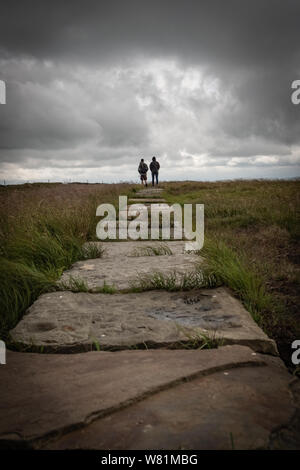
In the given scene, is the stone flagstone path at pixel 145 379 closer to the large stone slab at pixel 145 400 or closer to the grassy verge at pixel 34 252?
the large stone slab at pixel 145 400

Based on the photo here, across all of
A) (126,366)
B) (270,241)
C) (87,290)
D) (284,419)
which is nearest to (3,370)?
(126,366)

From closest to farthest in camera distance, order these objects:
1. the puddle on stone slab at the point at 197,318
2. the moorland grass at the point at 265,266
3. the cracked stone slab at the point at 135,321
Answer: the cracked stone slab at the point at 135,321, the puddle on stone slab at the point at 197,318, the moorland grass at the point at 265,266

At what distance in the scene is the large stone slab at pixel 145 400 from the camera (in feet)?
2.68

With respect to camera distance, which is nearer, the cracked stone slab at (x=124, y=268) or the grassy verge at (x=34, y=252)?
the grassy verge at (x=34, y=252)

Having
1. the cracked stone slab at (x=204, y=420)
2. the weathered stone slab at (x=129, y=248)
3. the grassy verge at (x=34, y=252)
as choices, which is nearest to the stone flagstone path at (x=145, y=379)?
the cracked stone slab at (x=204, y=420)

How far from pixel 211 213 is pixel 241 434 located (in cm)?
552

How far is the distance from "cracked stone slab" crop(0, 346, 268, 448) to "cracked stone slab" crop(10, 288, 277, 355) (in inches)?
3.5

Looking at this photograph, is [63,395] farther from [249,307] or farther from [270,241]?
[270,241]

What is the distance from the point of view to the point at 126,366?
46.2 inches

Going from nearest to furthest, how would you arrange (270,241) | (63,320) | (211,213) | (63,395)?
1. (63,395)
2. (63,320)
3. (270,241)
4. (211,213)

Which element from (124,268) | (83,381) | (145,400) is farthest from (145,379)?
(124,268)

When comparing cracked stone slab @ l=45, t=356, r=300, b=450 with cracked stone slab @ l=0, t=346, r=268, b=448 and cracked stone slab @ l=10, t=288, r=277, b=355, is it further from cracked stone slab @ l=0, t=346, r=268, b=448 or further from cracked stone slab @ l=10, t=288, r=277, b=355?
cracked stone slab @ l=10, t=288, r=277, b=355

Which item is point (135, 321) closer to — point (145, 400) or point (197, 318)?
point (197, 318)

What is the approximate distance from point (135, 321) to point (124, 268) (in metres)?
0.98
